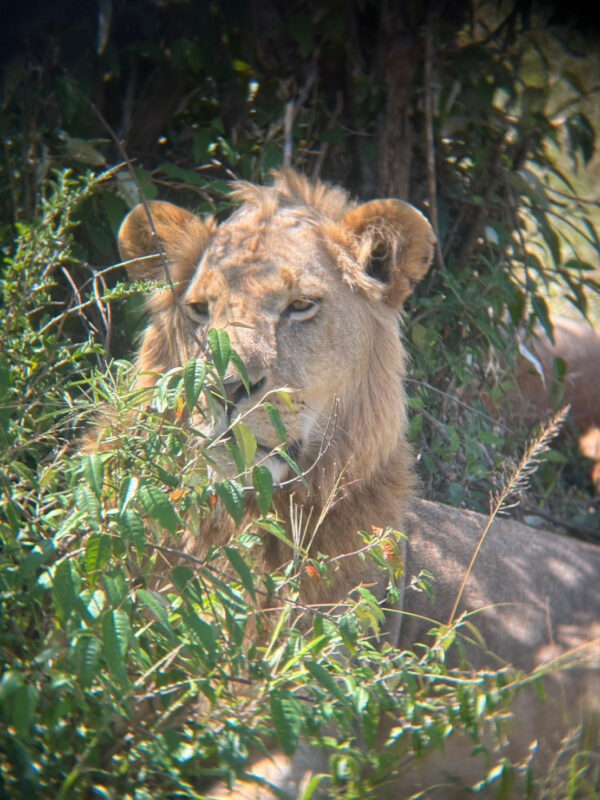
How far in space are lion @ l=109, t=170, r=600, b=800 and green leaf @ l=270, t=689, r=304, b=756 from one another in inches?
33.8

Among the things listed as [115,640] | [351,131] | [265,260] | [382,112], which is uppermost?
[382,112]

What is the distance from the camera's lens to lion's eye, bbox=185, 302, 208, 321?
297 centimetres

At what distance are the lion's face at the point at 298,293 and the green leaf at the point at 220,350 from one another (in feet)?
1.86

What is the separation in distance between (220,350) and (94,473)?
43 cm

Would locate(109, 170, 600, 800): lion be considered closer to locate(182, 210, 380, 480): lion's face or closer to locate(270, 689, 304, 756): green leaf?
locate(182, 210, 380, 480): lion's face

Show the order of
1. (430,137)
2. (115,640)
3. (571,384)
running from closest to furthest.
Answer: (115,640)
(430,137)
(571,384)

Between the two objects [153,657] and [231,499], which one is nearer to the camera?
[231,499]

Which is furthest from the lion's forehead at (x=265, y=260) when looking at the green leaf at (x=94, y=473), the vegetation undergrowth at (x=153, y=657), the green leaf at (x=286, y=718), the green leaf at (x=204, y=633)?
the green leaf at (x=286, y=718)

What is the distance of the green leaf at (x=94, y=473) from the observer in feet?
5.60

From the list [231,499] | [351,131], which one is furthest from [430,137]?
[231,499]

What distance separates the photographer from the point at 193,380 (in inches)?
73.3

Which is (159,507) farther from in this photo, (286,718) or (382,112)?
(382,112)

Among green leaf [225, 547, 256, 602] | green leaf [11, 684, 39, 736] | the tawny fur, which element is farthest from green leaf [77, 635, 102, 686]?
the tawny fur

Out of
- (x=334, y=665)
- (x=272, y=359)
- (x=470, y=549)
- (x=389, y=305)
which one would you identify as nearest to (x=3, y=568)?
(x=334, y=665)
